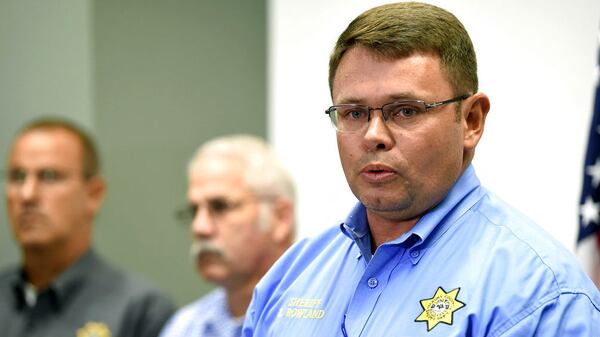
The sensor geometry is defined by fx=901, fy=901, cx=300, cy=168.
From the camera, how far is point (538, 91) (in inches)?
109

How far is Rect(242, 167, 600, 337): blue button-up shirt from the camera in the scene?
1483mm

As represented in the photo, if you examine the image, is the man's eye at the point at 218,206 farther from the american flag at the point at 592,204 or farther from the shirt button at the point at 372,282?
the shirt button at the point at 372,282

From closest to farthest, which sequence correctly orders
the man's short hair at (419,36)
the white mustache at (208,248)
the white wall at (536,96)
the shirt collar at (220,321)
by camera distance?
1. the man's short hair at (419,36)
2. the white wall at (536,96)
3. the shirt collar at (220,321)
4. the white mustache at (208,248)

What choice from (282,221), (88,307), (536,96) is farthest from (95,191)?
(536,96)

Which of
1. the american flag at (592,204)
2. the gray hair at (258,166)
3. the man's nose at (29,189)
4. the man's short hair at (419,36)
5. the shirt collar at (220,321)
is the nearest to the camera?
the man's short hair at (419,36)

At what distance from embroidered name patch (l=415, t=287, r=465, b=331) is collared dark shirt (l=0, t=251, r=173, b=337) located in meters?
2.05

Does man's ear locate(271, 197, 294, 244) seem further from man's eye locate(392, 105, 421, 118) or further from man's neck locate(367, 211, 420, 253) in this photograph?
man's eye locate(392, 105, 421, 118)

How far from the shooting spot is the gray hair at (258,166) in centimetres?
336

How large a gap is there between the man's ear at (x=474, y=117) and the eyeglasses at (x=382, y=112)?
1.2 inches

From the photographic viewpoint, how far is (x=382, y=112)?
1682 millimetres

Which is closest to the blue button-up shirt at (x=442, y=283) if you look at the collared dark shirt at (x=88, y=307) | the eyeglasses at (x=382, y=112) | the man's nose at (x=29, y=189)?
the eyeglasses at (x=382, y=112)

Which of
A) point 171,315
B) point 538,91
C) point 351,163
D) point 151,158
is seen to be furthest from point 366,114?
point 151,158

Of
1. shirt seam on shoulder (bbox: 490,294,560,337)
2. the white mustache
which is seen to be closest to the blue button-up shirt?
shirt seam on shoulder (bbox: 490,294,560,337)

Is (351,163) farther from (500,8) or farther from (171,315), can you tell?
(171,315)
